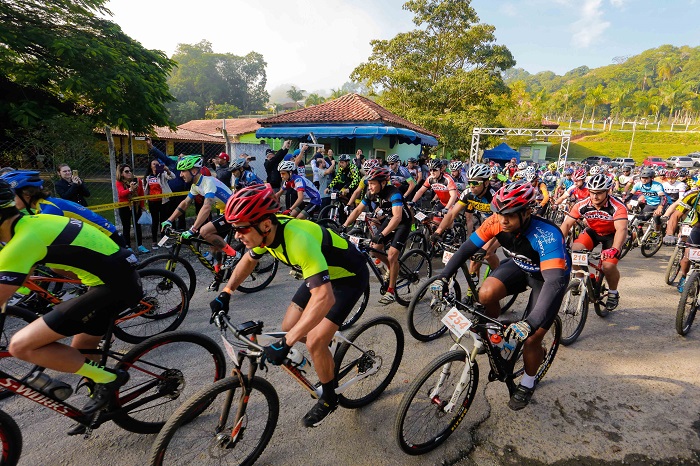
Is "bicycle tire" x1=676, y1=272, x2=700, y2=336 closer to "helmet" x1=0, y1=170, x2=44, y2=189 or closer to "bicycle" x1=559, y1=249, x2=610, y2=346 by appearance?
"bicycle" x1=559, y1=249, x2=610, y2=346

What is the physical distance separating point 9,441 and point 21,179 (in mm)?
2808

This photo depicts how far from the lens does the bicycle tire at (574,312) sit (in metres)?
4.67

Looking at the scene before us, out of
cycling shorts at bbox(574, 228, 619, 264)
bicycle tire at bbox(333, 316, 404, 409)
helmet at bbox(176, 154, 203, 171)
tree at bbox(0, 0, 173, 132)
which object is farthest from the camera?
tree at bbox(0, 0, 173, 132)

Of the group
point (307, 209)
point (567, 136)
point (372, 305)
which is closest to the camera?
point (372, 305)

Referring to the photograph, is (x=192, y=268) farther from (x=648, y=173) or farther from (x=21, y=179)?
(x=648, y=173)

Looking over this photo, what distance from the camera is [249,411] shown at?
8.42ft

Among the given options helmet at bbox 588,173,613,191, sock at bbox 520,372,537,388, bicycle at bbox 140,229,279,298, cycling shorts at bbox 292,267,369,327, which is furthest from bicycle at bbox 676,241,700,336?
bicycle at bbox 140,229,279,298

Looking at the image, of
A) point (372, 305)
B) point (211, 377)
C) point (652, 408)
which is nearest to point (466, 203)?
point (372, 305)

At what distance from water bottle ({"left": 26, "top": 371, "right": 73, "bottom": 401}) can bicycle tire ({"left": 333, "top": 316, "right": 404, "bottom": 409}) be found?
1.93 m

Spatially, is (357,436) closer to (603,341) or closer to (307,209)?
(603,341)

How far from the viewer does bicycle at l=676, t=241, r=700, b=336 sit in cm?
479

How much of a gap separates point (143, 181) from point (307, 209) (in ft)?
13.5

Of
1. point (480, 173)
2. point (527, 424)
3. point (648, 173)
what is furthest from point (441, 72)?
point (527, 424)

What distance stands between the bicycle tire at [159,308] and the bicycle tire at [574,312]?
4.89 meters
